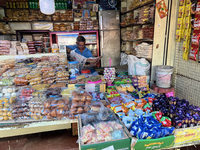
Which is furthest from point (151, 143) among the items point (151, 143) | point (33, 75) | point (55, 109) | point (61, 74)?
point (33, 75)

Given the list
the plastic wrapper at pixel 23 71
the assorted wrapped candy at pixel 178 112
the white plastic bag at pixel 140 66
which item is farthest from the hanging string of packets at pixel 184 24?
the plastic wrapper at pixel 23 71

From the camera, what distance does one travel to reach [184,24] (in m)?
2.94

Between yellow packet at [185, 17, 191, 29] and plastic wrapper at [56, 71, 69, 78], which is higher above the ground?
yellow packet at [185, 17, 191, 29]

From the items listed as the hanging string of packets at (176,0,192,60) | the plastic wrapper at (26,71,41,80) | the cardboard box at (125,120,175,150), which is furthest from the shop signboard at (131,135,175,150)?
the hanging string of packets at (176,0,192,60)

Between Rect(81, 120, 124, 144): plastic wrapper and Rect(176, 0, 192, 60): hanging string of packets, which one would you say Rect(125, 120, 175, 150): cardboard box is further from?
Rect(176, 0, 192, 60): hanging string of packets

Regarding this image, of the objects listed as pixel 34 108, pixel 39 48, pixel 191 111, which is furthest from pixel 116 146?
pixel 39 48

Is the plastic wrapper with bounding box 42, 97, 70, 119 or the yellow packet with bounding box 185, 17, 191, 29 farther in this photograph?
the yellow packet with bounding box 185, 17, 191, 29

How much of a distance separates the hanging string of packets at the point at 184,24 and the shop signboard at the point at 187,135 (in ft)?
6.53

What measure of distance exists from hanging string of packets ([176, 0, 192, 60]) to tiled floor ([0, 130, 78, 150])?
9.15 feet

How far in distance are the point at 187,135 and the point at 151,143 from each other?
42 cm

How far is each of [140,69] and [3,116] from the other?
9.73 ft

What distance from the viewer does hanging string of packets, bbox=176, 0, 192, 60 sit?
9.16ft

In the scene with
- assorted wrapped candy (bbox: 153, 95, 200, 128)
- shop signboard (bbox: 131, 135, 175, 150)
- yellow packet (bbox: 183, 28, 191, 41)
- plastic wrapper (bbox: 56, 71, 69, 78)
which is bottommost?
shop signboard (bbox: 131, 135, 175, 150)

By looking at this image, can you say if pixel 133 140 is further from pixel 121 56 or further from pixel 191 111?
pixel 121 56
